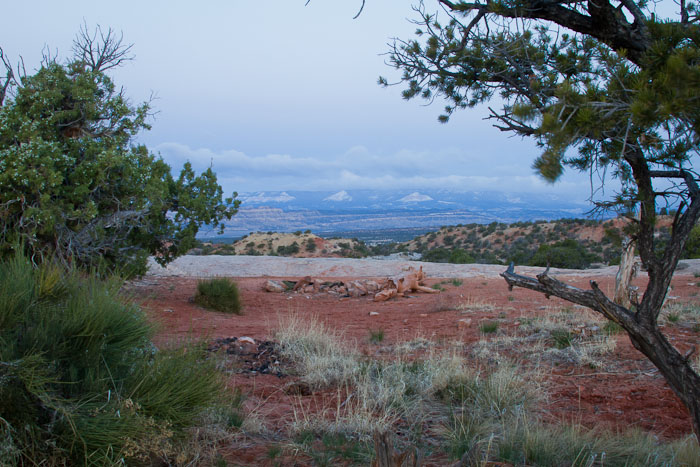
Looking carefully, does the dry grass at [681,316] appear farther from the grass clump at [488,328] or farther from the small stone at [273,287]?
the small stone at [273,287]

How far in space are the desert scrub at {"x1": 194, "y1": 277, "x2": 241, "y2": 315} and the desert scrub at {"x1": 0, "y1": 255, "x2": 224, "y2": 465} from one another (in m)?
9.43

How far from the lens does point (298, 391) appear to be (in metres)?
5.69

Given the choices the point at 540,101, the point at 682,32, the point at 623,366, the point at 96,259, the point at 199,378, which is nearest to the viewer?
the point at 682,32

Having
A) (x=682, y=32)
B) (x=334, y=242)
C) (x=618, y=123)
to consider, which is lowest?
(x=334, y=242)

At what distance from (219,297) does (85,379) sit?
10301 millimetres

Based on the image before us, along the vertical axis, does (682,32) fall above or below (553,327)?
above

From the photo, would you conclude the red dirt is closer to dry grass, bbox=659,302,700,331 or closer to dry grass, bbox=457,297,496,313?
dry grass, bbox=457,297,496,313

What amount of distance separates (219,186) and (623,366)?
9.93 meters

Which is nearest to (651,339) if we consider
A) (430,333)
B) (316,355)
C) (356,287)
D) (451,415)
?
(451,415)

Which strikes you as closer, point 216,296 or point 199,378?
point 199,378

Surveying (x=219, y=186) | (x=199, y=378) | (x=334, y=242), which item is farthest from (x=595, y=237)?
(x=199, y=378)

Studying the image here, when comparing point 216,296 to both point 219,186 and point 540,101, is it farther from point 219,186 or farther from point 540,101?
point 540,101

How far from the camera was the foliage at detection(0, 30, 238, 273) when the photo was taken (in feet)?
28.8

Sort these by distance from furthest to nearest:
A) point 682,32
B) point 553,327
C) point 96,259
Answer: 1. point 96,259
2. point 553,327
3. point 682,32
